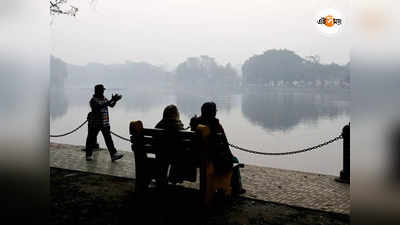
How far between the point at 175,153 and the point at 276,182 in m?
2.53

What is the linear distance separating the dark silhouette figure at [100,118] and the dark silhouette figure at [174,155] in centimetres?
320

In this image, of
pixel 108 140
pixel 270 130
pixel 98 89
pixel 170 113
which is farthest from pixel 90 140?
pixel 270 130

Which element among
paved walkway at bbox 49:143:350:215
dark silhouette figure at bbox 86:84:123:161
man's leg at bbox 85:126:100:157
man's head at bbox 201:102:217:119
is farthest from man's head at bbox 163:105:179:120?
man's leg at bbox 85:126:100:157

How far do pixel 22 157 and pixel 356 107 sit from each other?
133 centimetres

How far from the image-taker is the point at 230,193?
526 cm

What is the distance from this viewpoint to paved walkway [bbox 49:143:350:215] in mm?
5297

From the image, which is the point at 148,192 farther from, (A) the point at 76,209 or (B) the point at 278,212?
(B) the point at 278,212

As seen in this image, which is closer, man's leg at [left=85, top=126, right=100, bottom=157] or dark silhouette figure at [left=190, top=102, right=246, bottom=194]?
dark silhouette figure at [left=190, top=102, right=246, bottom=194]

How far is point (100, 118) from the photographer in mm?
8305

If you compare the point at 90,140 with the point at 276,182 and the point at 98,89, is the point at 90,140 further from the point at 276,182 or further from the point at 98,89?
the point at 276,182

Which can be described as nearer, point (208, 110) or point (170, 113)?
point (208, 110)

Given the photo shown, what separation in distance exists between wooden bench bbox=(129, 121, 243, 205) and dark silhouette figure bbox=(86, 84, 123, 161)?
321 cm

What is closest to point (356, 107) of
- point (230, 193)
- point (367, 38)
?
point (367, 38)

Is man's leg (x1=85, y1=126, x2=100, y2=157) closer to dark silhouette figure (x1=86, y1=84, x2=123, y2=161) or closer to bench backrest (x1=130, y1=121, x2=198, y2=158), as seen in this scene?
dark silhouette figure (x1=86, y1=84, x2=123, y2=161)
